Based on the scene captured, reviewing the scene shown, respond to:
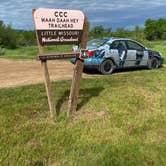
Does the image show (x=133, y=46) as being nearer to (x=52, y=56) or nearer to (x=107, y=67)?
(x=107, y=67)

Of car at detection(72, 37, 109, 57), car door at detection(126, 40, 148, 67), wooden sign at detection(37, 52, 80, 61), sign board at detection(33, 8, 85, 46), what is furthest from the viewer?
car door at detection(126, 40, 148, 67)

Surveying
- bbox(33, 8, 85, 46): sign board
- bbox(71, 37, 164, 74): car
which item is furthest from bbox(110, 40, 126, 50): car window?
bbox(33, 8, 85, 46): sign board

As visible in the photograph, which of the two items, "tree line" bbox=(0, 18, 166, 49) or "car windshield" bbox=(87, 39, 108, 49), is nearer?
"car windshield" bbox=(87, 39, 108, 49)

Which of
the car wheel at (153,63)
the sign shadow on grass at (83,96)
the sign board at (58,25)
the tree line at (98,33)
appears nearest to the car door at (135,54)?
the car wheel at (153,63)

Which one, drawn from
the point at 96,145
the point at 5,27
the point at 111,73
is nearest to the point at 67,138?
the point at 96,145

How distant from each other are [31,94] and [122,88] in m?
2.23

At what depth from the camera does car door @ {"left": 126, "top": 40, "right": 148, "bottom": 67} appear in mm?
11086

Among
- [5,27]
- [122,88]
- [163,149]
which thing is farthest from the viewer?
[5,27]

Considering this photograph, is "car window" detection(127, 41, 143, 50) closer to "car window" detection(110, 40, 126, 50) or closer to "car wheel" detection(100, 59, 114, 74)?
"car window" detection(110, 40, 126, 50)

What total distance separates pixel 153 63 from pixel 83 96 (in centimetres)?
588

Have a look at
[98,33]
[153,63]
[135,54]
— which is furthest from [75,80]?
[98,33]

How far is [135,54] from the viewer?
11281mm

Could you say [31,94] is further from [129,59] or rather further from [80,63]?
[129,59]

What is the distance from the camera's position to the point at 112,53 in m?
10.5
